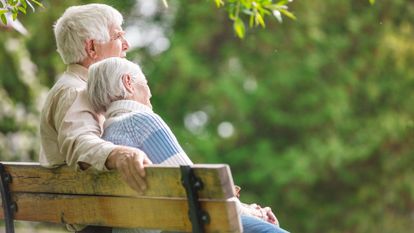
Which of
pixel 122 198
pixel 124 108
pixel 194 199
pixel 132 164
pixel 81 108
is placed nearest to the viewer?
pixel 194 199

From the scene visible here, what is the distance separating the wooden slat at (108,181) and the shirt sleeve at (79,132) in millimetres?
56

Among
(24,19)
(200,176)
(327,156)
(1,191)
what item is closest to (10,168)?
(1,191)

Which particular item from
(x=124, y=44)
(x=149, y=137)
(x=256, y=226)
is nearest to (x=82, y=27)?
(x=124, y=44)

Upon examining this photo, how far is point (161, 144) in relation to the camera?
3455 mm

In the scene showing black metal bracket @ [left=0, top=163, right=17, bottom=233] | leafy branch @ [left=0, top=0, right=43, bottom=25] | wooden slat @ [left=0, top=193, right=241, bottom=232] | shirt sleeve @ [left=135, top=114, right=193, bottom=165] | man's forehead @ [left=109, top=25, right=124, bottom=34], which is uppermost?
man's forehead @ [left=109, top=25, right=124, bottom=34]

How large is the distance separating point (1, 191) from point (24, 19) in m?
11.1

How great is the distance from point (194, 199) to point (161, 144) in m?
0.35

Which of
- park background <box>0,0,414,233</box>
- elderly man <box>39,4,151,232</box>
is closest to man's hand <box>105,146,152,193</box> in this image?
elderly man <box>39,4,151,232</box>

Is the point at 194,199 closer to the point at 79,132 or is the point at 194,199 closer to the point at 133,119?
the point at 133,119

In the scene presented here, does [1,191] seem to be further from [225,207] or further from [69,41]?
[225,207]

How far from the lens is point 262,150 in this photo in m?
16.5

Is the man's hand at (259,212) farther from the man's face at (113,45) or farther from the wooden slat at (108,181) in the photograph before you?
the man's face at (113,45)

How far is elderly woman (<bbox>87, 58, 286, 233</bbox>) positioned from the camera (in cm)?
346

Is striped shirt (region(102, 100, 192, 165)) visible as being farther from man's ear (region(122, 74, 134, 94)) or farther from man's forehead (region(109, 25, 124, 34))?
man's forehead (region(109, 25, 124, 34))
